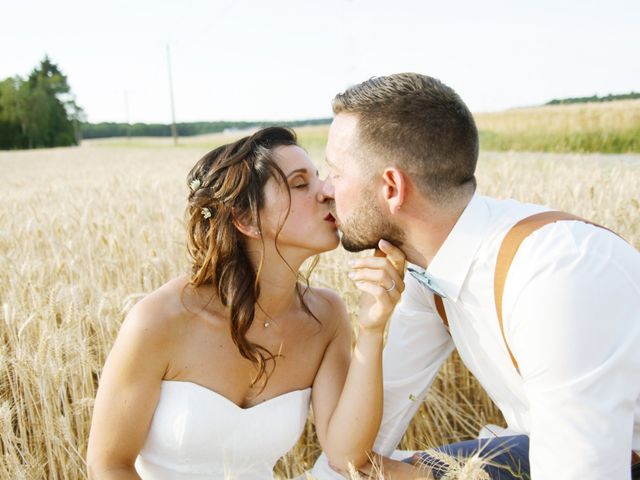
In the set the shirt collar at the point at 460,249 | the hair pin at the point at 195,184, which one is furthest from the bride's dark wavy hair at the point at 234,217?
the shirt collar at the point at 460,249

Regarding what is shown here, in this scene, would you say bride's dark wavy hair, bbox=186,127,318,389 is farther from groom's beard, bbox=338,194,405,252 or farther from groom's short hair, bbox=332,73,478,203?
groom's short hair, bbox=332,73,478,203

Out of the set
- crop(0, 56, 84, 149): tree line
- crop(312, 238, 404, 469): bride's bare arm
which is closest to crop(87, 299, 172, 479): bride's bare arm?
crop(312, 238, 404, 469): bride's bare arm

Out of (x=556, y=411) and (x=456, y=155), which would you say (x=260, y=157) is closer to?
(x=456, y=155)

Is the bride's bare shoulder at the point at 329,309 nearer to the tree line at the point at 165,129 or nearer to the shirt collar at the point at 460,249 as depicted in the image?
the shirt collar at the point at 460,249

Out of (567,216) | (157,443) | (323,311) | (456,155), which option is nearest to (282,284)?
(323,311)

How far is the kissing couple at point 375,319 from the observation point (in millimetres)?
1495

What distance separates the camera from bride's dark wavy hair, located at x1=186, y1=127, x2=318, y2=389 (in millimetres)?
2330

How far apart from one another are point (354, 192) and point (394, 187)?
0.50 ft

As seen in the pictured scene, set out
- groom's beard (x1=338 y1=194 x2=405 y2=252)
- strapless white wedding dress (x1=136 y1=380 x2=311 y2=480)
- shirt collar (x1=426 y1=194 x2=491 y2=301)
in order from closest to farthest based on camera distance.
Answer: shirt collar (x1=426 y1=194 x2=491 y2=301) < groom's beard (x1=338 y1=194 x2=405 y2=252) < strapless white wedding dress (x1=136 y1=380 x2=311 y2=480)

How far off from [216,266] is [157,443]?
0.72 meters

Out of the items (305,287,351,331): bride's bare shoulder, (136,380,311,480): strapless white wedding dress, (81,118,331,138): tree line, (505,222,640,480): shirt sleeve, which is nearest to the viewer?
(505,222,640,480): shirt sleeve

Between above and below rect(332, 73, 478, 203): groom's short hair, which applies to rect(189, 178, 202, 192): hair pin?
below

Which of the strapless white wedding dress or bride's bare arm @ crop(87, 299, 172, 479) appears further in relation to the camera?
the strapless white wedding dress

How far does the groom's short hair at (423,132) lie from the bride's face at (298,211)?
1.30 ft
